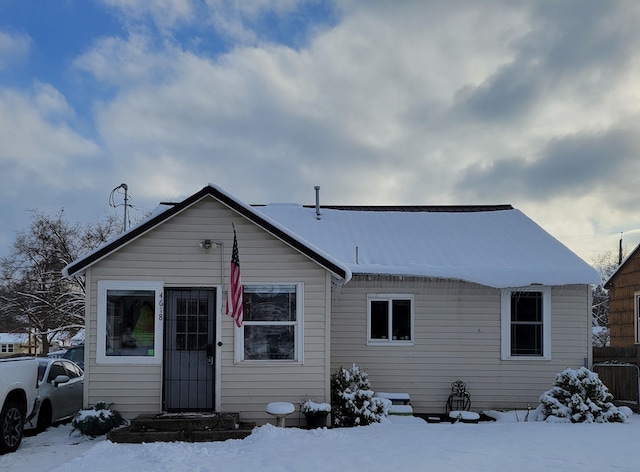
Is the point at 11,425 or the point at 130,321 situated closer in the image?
the point at 11,425

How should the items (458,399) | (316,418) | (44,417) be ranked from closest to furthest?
(316,418), (44,417), (458,399)

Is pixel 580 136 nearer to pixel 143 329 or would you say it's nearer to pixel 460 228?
pixel 460 228

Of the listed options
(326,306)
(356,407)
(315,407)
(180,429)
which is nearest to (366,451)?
(315,407)

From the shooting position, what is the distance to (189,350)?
10.3m

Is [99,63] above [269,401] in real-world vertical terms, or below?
above

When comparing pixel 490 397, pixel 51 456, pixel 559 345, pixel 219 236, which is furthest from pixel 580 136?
pixel 51 456

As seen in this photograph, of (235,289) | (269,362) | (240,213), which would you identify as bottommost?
(269,362)

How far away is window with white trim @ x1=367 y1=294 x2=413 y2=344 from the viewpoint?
12711mm

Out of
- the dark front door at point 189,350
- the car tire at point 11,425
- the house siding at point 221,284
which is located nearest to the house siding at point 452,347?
the house siding at point 221,284

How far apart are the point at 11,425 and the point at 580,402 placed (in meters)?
9.50

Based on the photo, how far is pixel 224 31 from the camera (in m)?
12.7

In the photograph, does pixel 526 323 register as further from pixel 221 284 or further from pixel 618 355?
pixel 221 284

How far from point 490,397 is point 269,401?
521 cm

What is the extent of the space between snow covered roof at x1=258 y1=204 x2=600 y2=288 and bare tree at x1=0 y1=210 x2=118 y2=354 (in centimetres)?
1850
